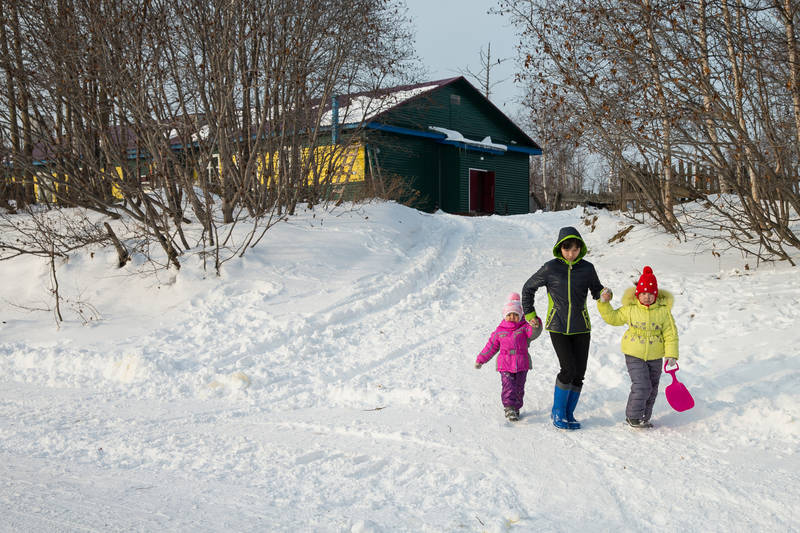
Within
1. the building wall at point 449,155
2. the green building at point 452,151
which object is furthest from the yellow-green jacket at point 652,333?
the building wall at point 449,155

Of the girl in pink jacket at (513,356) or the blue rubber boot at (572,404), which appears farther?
the girl in pink jacket at (513,356)

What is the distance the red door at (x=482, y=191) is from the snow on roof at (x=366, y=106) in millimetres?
4321

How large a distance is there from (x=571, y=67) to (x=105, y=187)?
323 inches

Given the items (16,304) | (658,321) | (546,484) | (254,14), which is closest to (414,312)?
(658,321)

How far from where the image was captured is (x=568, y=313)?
4672 mm

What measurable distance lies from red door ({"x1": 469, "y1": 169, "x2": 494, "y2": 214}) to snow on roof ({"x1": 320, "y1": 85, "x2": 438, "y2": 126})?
4321 millimetres

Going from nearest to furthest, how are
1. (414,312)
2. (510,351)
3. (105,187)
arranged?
(510,351)
(414,312)
(105,187)

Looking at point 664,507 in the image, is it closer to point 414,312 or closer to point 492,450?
point 492,450

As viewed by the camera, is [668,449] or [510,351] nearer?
[668,449]

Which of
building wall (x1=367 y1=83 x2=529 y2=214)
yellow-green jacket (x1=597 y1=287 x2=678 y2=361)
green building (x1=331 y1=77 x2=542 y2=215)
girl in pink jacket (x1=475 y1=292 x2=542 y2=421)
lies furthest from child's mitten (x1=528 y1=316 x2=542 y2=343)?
building wall (x1=367 y1=83 x2=529 y2=214)

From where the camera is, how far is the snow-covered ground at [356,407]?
3.30 m

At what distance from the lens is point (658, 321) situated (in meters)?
4.48

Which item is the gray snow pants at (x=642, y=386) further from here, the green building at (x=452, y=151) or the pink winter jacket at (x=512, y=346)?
the green building at (x=452, y=151)

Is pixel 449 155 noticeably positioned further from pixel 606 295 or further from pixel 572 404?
pixel 572 404
